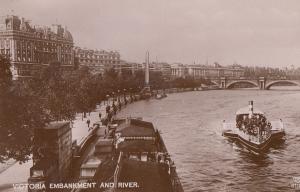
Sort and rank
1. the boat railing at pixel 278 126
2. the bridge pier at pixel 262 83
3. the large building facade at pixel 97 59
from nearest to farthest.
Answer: the boat railing at pixel 278 126, the large building facade at pixel 97 59, the bridge pier at pixel 262 83

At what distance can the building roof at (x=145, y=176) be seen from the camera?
18.2ft

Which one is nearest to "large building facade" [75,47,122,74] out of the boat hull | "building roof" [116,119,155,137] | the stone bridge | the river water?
the stone bridge

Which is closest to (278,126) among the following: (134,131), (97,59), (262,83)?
(134,131)

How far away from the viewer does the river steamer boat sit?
14.6 meters

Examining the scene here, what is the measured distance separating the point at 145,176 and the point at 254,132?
33.8 ft

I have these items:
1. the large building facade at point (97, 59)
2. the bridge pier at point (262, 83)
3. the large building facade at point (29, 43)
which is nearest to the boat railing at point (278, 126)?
the large building facade at point (29, 43)

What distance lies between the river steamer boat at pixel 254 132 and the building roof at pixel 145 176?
27.6 feet

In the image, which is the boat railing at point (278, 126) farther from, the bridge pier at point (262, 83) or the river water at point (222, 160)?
the bridge pier at point (262, 83)

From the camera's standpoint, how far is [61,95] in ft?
50.9

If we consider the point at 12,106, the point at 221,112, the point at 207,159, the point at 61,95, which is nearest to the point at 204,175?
the point at 207,159

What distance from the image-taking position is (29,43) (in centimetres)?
1289

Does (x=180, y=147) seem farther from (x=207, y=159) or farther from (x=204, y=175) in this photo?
(x=204, y=175)

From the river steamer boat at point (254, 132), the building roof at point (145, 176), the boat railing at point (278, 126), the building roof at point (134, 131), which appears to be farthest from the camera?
the boat railing at point (278, 126)

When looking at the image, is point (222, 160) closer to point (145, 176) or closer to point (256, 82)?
point (145, 176)
